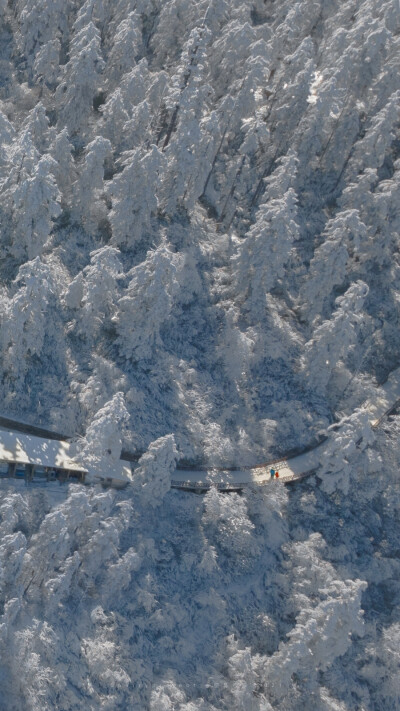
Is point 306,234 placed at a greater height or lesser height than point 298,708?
greater

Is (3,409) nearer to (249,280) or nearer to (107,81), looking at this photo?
(249,280)

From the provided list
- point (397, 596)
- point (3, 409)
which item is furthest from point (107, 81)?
point (397, 596)

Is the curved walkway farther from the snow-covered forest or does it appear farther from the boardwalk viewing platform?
the snow-covered forest

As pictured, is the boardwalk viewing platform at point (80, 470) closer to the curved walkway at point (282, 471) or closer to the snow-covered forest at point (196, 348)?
the curved walkway at point (282, 471)

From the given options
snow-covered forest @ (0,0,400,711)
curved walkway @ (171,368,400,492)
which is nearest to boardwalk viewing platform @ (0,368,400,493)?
curved walkway @ (171,368,400,492)

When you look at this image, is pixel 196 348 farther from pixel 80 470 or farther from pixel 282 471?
pixel 80 470

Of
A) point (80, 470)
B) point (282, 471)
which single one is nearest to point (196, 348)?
point (282, 471)
